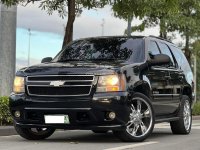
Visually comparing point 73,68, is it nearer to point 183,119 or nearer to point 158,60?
point 158,60

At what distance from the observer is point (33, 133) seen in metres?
10.1

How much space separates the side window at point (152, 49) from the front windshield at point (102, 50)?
22cm

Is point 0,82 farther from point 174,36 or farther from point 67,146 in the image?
point 174,36

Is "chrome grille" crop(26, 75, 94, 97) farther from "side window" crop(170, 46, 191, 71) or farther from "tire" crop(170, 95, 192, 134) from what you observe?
"side window" crop(170, 46, 191, 71)

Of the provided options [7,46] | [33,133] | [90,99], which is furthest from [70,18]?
[90,99]

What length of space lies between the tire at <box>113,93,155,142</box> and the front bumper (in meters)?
0.21

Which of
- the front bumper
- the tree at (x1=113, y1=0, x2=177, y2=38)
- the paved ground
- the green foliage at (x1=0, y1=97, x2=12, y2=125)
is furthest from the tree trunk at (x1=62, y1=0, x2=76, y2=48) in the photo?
the front bumper

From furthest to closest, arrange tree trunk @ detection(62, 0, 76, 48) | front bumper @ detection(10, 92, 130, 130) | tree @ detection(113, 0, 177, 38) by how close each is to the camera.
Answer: tree @ detection(113, 0, 177, 38) < tree trunk @ detection(62, 0, 76, 48) < front bumper @ detection(10, 92, 130, 130)

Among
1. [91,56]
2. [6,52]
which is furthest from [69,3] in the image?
[91,56]

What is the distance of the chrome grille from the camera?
29.0 ft

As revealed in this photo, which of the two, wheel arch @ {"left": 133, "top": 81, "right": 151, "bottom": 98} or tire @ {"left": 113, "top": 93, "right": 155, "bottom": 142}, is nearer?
tire @ {"left": 113, "top": 93, "right": 155, "bottom": 142}

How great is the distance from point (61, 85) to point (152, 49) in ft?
7.57

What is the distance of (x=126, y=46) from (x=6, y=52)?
489 cm

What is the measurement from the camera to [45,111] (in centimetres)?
893
